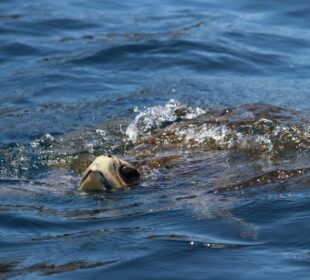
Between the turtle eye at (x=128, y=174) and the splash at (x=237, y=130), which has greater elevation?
the splash at (x=237, y=130)

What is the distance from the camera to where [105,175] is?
6180 mm

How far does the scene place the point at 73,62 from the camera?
10.3 m

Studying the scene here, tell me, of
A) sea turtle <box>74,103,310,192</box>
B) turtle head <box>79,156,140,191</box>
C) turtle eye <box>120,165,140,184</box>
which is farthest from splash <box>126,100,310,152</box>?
turtle head <box>79,156,140,191</box>

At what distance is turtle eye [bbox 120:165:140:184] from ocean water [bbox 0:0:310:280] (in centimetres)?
7

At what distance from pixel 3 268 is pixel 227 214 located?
4.83 ft

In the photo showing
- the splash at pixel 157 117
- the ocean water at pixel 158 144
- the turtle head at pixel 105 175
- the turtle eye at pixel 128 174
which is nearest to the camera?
the ocean water at pixel 158 144

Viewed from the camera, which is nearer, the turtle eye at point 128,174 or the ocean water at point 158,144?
the ocean water at point 158,144

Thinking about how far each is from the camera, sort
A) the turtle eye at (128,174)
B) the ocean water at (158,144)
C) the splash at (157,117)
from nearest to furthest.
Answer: the ocean water at (158,144) → the turtle eye at (128,174) → the splash at (157,117)

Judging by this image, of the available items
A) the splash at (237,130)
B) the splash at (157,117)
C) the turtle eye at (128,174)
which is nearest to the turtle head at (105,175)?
the turtle eye at (128,174)

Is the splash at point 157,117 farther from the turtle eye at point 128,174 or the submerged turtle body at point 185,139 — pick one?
the turtle eye at point 128,174

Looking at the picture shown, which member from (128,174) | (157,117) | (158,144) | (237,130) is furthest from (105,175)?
(157,117)

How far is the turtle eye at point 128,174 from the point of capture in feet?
20.7

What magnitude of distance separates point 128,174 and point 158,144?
0.83 m

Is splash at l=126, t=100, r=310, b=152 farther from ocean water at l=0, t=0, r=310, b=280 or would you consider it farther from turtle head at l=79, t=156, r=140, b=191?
turtle head at l=79, t=156, r=140, b=191
